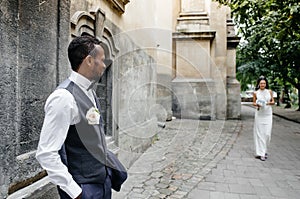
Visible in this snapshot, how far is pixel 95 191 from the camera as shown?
1.58 metres

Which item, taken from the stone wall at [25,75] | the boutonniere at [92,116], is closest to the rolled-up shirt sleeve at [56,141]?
the boutonniere at [92,116]

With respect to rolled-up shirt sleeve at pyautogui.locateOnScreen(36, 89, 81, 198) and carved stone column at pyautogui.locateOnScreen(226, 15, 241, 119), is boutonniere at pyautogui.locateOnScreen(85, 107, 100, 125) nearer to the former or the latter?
rolled-up shirt sleeve at pyautogui.locateOnScreen(36, 89, 81, 198)

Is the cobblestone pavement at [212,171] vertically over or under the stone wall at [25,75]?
under

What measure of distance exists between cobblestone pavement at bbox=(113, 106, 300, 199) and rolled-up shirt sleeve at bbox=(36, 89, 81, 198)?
248 centimetres

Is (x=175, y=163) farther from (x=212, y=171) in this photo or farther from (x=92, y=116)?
(x=92, y=116)

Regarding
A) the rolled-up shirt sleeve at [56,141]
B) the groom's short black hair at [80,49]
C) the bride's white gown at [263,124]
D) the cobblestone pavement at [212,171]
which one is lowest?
the cobblestone pavement at [212,171]

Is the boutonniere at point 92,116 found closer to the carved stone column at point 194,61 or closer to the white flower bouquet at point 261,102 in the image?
the white flower bouquet at point 261,102

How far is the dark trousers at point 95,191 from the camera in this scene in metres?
1.53

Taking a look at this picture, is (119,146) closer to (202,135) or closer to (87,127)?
(87,127)

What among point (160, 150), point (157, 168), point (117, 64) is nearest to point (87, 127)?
point (117, 64)

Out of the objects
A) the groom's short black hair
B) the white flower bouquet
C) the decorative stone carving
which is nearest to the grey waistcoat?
the groom's short black hair

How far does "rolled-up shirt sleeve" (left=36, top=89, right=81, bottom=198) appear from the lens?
1.34 m

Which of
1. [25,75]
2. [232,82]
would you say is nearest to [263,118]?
[25,75]

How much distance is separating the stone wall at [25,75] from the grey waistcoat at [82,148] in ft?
2.59
